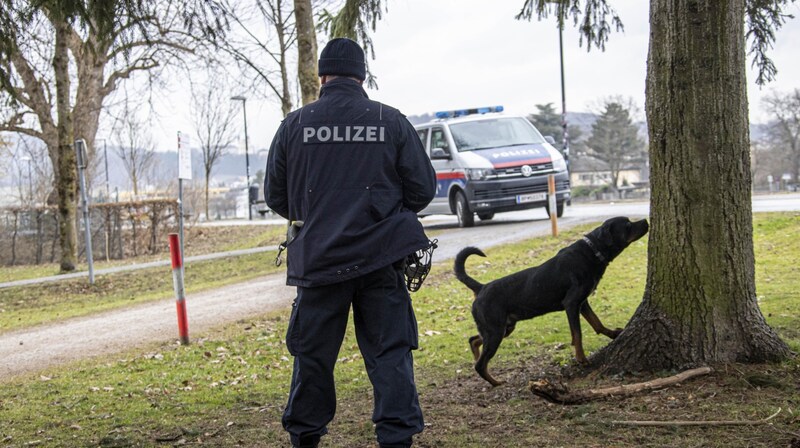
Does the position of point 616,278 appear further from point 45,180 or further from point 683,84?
point 45,180

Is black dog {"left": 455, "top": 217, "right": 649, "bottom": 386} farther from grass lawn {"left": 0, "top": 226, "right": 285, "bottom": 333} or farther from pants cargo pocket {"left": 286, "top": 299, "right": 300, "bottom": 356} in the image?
grass lawn {"left": 0, "top": 226, "right": 285, "bottom": 333}

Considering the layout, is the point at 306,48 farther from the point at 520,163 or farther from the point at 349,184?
the point at 349,184

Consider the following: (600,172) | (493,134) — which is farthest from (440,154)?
(600,172)

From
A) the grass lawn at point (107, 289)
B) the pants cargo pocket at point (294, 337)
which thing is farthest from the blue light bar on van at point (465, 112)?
the pants cargo pocket at point (294, 337)

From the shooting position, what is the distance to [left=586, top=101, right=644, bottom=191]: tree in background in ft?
240

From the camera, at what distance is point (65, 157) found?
17.4m

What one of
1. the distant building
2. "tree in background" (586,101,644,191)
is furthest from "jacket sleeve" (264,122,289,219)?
the distant building

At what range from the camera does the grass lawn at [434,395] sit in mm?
4305

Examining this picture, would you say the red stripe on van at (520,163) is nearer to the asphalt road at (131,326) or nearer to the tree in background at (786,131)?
the asphalt road at (131,326)

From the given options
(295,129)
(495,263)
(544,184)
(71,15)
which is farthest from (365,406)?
(544,184)

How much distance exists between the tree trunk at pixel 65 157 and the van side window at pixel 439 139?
307 inches

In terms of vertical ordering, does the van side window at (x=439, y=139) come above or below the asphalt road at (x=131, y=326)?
above

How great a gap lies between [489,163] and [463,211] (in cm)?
141

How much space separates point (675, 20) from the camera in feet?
16.3
